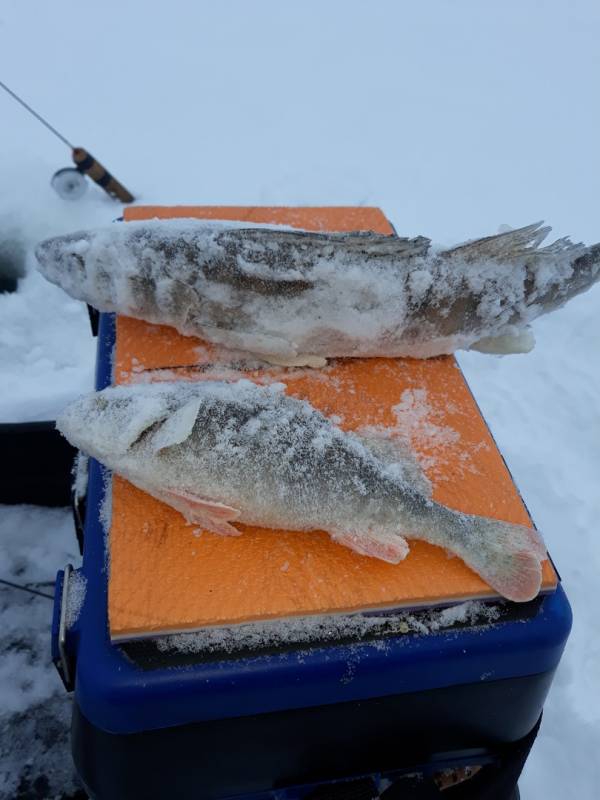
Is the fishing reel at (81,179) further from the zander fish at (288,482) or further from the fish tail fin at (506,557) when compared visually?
the fish tail fin at (506,557)

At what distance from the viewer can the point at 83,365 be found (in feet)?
8.61

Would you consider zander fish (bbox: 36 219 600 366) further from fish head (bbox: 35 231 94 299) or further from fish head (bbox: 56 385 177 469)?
fish head (bbox: 56 385 177 469)

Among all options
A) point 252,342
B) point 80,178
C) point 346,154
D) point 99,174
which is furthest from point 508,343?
point 346,154

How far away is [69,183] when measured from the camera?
3338 millimetres

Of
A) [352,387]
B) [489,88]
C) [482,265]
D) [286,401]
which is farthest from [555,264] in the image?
[489,88]

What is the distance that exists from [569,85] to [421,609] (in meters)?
4.91

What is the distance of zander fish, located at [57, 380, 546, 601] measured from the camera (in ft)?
Result: 4.19

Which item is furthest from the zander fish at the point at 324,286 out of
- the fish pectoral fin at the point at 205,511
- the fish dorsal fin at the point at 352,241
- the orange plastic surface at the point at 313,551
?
the fish pectoral fin at the point at 205,511

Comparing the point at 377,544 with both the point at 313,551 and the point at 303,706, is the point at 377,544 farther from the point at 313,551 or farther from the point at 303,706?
the point at 303,706

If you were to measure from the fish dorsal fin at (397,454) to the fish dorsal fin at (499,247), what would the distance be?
567mm

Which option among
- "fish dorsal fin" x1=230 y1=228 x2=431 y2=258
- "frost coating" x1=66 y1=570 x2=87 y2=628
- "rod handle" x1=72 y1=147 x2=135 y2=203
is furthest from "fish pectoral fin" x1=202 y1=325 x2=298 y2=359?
"rod handle" x1=72 y1=147 x2=135 y2=203

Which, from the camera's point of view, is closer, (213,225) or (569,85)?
(213,225)

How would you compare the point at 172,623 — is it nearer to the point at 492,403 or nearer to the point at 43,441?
the point at 43,441

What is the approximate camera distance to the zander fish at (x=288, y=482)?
1.28 m
